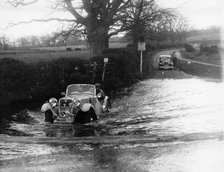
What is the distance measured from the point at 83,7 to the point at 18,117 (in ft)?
54.4

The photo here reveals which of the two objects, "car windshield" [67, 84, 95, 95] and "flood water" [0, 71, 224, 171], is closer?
"flood water" [0, 71, 224, 171]

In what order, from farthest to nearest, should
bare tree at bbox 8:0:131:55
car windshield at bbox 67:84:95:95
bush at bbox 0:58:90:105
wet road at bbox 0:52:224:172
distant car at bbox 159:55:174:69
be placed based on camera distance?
distant car at bbox 159:55:174:69
bare tree at bbox 8:0:131:55
bush at bbox 0:58:90:105
car windshield at bbox 67:84:95:95
wet road at bbox 0:52:224:172

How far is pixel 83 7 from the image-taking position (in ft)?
108

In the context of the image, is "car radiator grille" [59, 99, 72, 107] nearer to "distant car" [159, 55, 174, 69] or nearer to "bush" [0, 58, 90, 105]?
"bush" [0, 58, 90, 105]

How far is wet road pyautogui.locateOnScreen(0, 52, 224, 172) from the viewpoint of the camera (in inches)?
359

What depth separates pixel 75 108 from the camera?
1579cm

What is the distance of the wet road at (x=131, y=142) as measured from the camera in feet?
29.9

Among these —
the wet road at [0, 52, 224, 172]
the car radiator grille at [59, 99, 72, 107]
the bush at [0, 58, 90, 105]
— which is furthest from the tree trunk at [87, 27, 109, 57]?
the car radiator grille at [59, 99, 72, 107]

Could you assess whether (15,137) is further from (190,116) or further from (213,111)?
(213,111)

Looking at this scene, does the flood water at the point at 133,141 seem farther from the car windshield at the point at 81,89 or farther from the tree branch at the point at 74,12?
the tree branch at the point at 74,12

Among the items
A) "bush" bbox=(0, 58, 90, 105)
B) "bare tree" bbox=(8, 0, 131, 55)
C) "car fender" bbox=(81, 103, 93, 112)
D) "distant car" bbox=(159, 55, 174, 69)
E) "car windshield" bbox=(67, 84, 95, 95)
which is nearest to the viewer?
"car fender" bbox=(81, 103, 93, 112)

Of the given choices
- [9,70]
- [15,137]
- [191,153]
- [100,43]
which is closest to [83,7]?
[100,43]

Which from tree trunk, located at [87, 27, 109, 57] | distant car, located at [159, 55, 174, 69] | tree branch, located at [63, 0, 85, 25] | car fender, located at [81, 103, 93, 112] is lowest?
distant car, located at [159, 55, 174, 69]

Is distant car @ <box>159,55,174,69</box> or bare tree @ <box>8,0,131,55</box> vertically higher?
bare tree @ <box>8,0,131,55</box>
